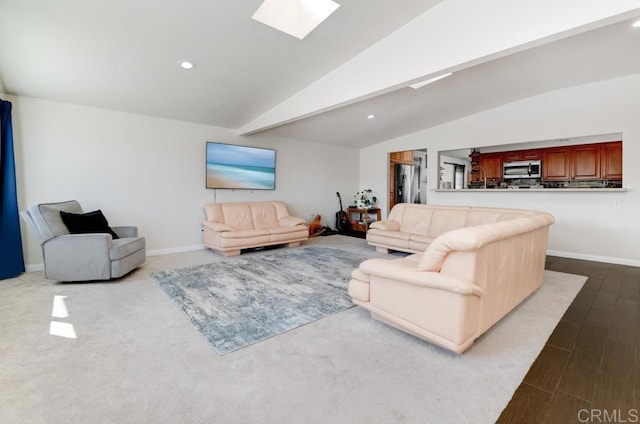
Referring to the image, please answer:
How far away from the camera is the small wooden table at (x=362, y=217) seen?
7.46 meters

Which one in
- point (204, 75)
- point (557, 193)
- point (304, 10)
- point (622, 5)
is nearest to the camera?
point (622, 5)

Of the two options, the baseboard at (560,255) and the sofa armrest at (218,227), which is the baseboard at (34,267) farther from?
the sofa armrest at (218,227)

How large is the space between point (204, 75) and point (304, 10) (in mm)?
1495

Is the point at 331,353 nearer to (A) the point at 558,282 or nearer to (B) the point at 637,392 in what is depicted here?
(B) the point at 637,392

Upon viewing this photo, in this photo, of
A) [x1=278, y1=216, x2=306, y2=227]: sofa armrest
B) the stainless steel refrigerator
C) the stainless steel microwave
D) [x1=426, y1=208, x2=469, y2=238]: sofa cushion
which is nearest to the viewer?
[x1=426, y1=208, x2=469, y2=238]: sofa cushion

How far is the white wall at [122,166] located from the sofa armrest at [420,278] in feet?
13.4

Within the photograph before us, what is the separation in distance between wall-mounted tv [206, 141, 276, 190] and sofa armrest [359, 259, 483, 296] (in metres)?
4.07

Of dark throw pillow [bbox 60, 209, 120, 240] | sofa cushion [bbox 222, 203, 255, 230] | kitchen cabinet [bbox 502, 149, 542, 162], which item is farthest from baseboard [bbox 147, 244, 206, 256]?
kitchen cabinet [bbox 502, 149, 542, 162]

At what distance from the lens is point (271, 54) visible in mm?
3316

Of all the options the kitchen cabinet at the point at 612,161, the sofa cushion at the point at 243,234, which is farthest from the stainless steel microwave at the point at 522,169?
the sofa cushion at the point at 243,234

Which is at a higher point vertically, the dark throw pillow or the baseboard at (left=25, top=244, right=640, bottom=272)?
the dark throw pillow

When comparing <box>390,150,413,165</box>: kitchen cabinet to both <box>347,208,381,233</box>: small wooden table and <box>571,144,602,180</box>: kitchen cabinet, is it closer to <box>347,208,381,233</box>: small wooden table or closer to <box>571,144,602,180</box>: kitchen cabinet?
<box>347,208,381,233</box>: small wooden table

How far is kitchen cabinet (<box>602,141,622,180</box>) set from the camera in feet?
17.1

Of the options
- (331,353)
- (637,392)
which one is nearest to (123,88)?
(331,353)
